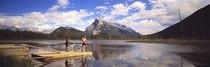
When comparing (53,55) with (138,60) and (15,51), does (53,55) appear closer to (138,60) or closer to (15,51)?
(15,51)

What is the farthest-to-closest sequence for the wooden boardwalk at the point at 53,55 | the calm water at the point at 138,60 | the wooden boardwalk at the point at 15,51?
the wooden boardwalk at the point at 53,55
the calm water at the point at 138,60
the wooden boardwalk at the point at 15,51

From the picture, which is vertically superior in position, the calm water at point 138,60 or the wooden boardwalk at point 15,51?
the wooden boardwalk at point 15,51

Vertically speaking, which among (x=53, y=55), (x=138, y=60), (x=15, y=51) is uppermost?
(x=15, y=51)

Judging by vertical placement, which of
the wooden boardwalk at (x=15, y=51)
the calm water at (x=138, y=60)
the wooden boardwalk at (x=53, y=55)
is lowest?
the calm water at (x=138, y=60)

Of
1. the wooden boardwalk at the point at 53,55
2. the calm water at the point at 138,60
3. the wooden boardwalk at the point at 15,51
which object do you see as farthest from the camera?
the wooden boardwalk at the point at 53,55

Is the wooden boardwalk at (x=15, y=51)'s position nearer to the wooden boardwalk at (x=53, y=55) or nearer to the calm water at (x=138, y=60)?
the calm water at (x=138, y=60)

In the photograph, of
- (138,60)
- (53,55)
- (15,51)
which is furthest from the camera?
(53,55)

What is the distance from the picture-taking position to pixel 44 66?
12539mm

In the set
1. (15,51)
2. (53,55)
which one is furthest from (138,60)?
(15,51)

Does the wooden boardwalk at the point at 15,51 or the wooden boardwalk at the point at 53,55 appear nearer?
the wooden boardwalk at the point at 15,51

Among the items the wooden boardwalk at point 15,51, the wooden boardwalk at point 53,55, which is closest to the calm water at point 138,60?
the wooden boardwalk at point 53,55

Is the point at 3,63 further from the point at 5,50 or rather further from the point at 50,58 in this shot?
the point at 50,58

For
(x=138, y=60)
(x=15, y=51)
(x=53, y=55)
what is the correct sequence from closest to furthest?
1. (x=15, y=51)
2. (x=138, y=60)
3. (x=53, y=55)

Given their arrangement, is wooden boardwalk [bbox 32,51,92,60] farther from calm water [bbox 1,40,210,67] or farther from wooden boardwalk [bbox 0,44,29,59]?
wooden boardwalk [bbox 0,44,29,59]
